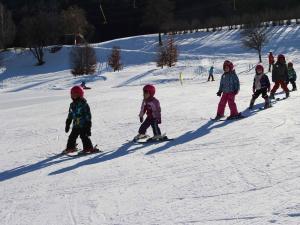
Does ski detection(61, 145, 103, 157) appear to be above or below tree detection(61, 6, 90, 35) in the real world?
below

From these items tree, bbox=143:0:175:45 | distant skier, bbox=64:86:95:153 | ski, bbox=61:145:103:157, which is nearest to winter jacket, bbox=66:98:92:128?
distant skier, bbox=64:86:95:153

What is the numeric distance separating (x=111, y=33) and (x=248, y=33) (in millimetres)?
28808

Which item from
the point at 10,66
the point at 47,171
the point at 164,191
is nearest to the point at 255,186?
the point at 164,191

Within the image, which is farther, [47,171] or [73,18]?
[73,18]

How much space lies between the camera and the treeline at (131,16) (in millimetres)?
62344

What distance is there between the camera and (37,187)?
6.97 meters

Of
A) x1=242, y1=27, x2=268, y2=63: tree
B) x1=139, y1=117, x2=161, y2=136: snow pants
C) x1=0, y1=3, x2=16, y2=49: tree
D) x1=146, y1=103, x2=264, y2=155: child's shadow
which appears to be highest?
x1=0, y1=3, x2=16, y2=49: tree

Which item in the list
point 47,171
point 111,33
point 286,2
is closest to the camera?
point 47,171

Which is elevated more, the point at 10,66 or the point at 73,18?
the point at 73,18

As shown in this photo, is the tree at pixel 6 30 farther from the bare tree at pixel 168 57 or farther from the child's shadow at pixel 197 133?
the child's shadow at pixel 197 133

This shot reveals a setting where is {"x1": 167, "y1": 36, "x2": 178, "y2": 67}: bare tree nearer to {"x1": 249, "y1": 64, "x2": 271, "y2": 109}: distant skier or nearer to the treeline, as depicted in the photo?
the treeline

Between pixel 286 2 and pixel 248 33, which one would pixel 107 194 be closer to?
pixel 248 33

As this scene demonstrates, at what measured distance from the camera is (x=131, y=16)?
7119 centimetres

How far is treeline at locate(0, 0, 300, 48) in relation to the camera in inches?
2454
